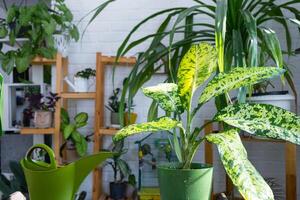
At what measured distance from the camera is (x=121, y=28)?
7.59 ft

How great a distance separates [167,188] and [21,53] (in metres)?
1.69

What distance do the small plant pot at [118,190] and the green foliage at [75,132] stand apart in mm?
288

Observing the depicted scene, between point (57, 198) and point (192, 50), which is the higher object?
point (192, 50)

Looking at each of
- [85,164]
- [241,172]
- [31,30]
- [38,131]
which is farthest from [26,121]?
[241,172]

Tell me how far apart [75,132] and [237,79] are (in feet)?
5.25

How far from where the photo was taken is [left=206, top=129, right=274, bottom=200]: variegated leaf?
47 cm

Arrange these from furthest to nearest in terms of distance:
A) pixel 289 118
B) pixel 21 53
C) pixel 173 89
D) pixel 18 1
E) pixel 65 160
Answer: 1. pixel 18 1
2. pixel 65 160
3. pixel 21 53
4. pixel 173 89
5. pixel 289 118

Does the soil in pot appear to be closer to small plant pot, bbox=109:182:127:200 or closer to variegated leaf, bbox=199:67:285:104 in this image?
small plant pot, bbox=109:182:127:200

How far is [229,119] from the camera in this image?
578 mm

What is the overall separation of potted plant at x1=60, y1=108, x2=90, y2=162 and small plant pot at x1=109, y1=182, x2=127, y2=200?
0.29 meters

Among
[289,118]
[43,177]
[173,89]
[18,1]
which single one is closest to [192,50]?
[173,89]

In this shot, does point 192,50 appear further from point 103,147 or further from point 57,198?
point 103,147

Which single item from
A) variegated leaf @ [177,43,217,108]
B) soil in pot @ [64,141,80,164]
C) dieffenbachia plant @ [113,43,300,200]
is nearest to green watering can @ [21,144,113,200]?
dieffenbachia plant @ [113,43,300,200]

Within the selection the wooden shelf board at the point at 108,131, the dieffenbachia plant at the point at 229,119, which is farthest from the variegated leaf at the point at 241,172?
the wooden shelf board at the point at 108,131
